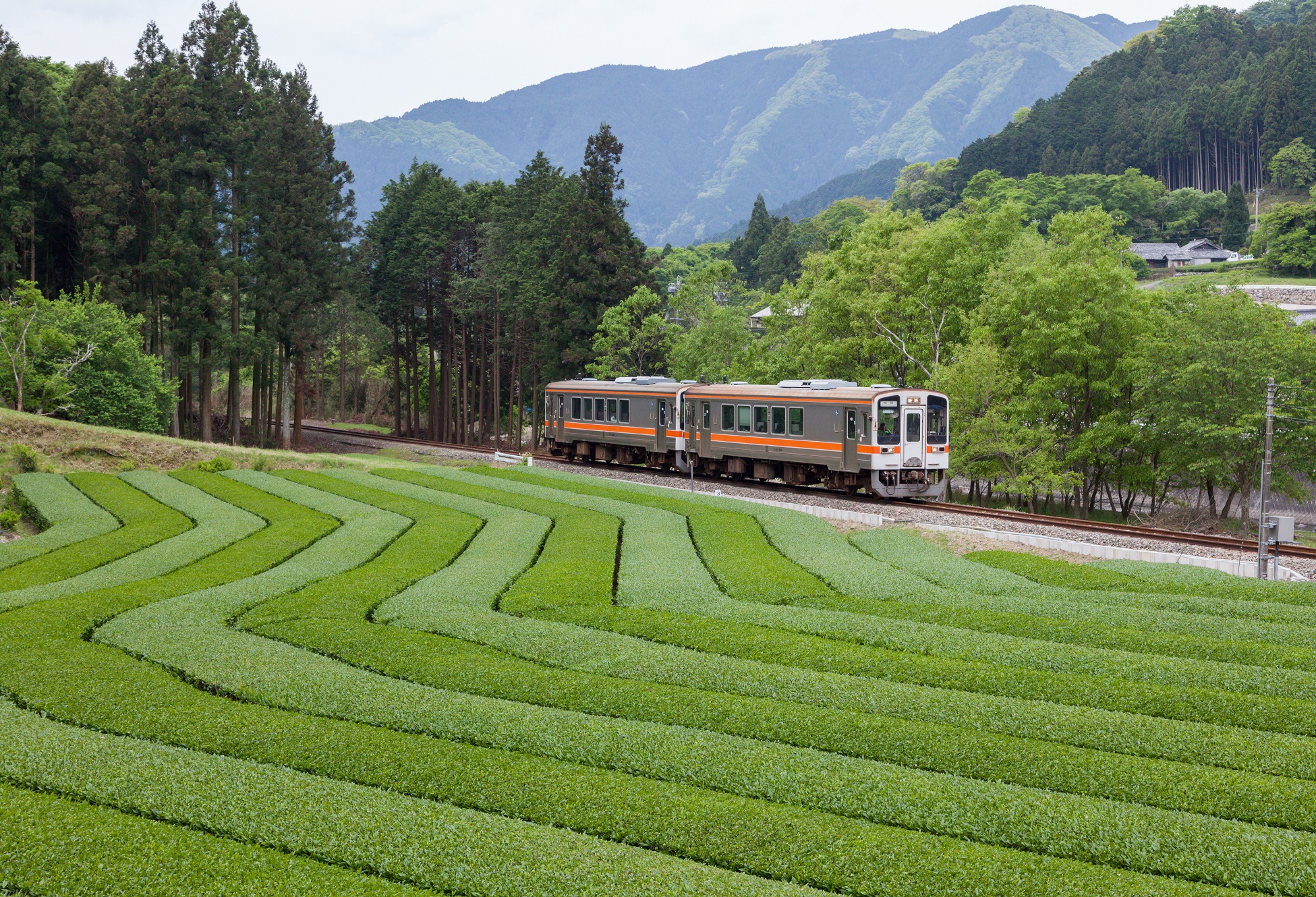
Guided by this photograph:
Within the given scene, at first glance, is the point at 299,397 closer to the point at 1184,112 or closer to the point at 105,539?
the point at 105,539

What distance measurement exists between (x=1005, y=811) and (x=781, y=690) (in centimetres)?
326

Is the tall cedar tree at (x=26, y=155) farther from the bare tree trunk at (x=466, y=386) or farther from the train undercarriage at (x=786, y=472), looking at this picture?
the train undercarriage at (x=786, y=472)

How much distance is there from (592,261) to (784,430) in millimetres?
24621

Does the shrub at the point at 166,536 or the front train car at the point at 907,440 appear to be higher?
the front train car at the point at 907,440

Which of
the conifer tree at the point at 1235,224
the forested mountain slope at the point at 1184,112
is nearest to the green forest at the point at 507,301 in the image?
the conifer tree at the point at 1235,224

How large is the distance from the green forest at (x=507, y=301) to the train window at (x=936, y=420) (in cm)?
608

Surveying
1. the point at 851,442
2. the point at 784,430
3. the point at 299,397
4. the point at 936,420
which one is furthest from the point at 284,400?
the point at 936,420

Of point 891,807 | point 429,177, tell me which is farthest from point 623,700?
point 429,177

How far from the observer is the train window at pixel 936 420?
28.4m

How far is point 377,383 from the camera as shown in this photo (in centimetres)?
8438

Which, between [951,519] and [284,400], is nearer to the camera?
[951,519]

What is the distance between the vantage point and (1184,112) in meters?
120

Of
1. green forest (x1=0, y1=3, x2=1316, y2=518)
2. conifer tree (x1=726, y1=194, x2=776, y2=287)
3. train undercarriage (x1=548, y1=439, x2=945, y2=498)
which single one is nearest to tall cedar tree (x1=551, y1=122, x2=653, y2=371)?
green forest (x1=0, y1=3, x2=1316, y2=518)

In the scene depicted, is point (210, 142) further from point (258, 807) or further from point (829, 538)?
point (258, 807)
